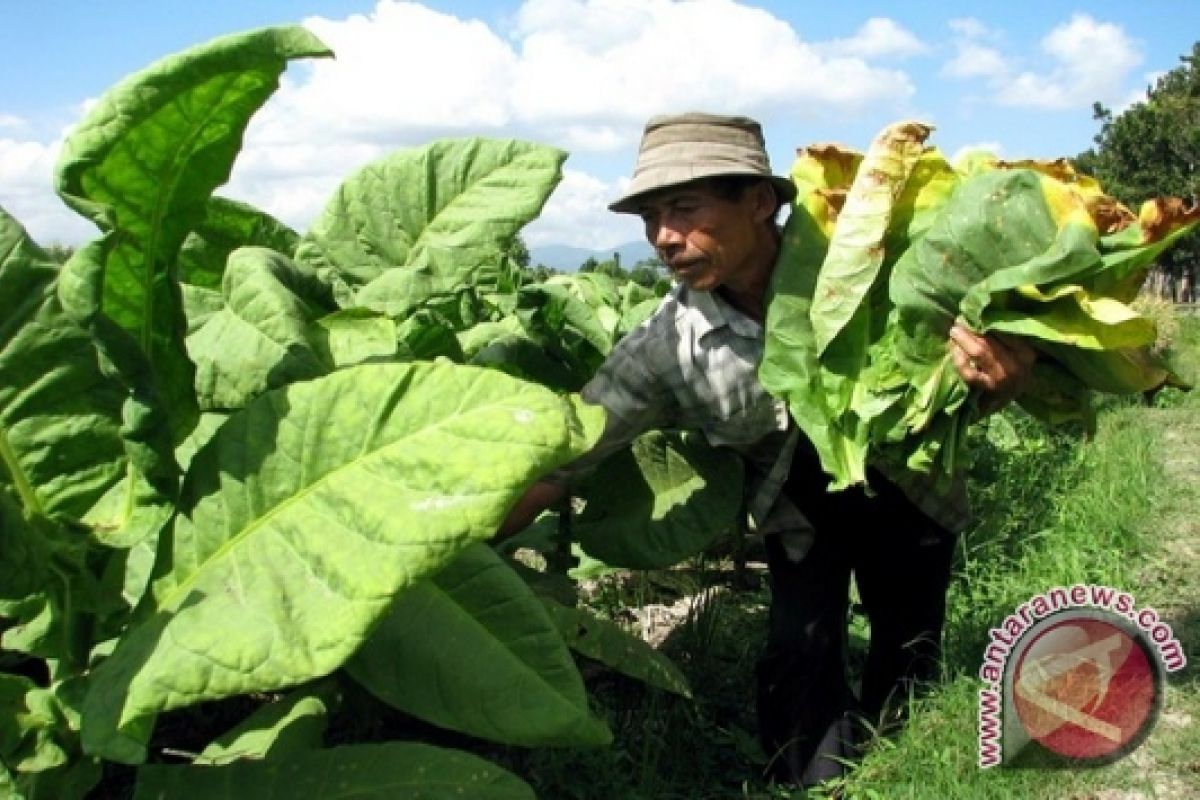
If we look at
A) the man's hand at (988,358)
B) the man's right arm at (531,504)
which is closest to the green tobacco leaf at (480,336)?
the man's right arm at (531,504)

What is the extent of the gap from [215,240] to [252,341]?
620 mm

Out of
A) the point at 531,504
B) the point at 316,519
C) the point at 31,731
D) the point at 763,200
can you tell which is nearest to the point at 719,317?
the point at 763,200

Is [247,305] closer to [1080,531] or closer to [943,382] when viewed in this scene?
[943,382]

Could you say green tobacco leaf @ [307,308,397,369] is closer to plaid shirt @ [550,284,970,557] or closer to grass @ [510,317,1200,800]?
plaid shirt @ [550,284,970,557]

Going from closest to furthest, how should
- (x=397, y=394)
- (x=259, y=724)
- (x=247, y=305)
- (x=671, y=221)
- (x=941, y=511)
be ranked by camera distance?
(x=397, y=394), (x=247, y=305), (x=259, y=724), (x=671, y=221), (x=941, y=511)

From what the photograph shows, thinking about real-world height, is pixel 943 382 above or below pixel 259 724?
above

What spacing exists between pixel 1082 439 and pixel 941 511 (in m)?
4.67

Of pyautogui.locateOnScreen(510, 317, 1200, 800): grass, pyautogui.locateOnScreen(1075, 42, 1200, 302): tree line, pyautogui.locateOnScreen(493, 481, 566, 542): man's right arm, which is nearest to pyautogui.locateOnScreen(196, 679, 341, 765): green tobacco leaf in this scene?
pyautogui.locateOnScreen(493, 481, 566, 542): man's right arm

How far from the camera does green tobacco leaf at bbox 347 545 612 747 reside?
1.75 meters

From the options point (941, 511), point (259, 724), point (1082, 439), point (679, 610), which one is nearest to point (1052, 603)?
point (941, 511)

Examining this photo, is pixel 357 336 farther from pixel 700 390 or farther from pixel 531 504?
pixel 700 390

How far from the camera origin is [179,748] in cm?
259

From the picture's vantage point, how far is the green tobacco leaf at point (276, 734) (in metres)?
1.84

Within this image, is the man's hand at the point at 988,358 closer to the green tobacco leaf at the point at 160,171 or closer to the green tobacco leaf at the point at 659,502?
the green tobacco leaf at the point at 659,502
